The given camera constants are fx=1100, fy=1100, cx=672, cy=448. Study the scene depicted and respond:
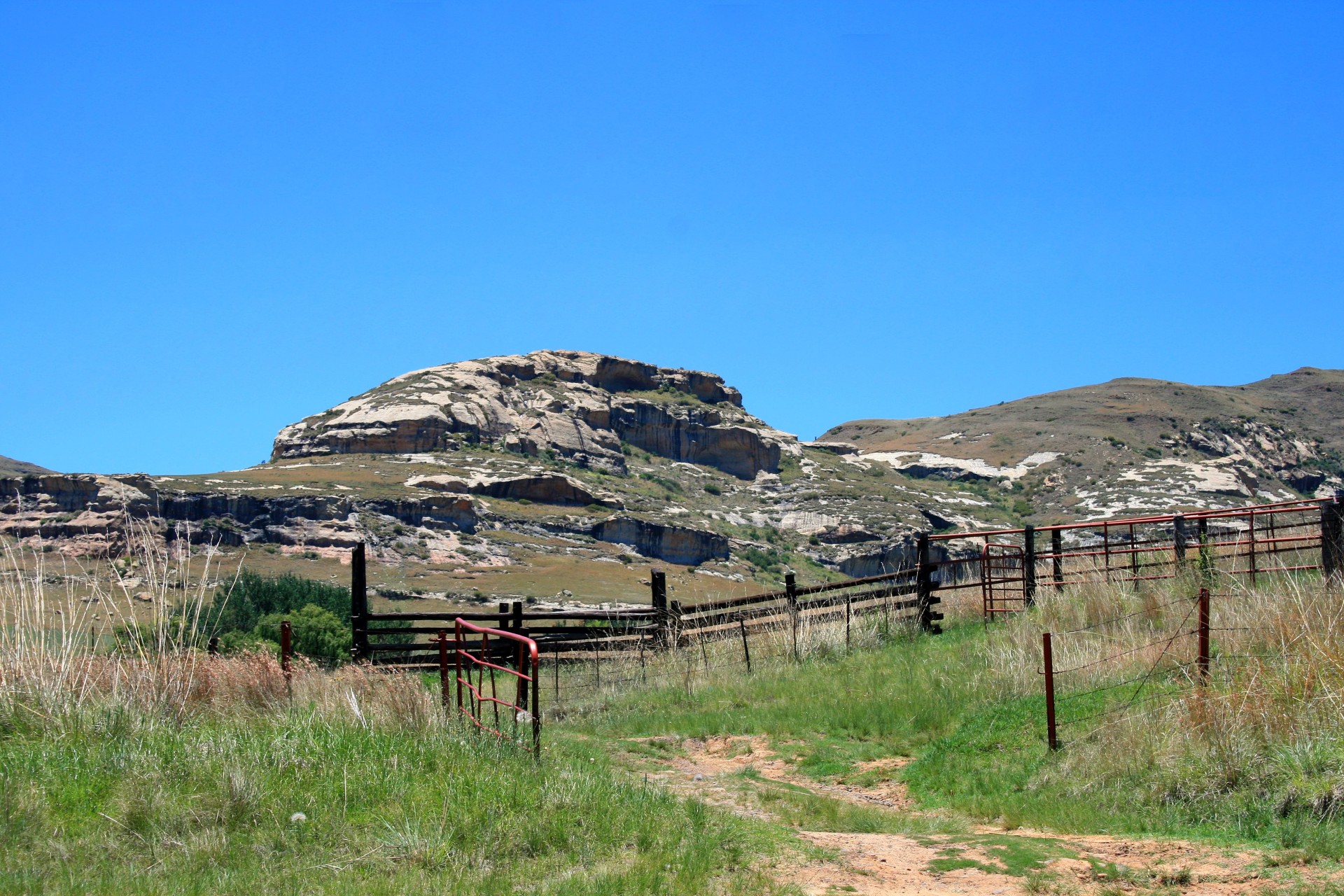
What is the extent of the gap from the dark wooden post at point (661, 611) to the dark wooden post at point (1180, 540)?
25.2 feet

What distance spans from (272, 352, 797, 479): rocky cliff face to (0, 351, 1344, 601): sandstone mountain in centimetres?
29

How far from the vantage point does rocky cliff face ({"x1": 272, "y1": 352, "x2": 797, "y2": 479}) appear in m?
104

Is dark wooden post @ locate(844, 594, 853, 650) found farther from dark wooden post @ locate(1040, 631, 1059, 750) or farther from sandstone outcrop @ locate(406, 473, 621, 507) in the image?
sandstone outcrop @ locate(406, 473, 621, 507)

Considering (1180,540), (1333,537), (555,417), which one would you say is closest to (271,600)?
(1180,540)

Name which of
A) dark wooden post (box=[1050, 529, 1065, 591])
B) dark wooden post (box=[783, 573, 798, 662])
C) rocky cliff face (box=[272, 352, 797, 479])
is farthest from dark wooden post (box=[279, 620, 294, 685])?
rocky cliff face (box=[272, 352, 797, 479])

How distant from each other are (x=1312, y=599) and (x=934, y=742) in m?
3.69

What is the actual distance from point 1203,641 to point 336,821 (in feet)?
22.6

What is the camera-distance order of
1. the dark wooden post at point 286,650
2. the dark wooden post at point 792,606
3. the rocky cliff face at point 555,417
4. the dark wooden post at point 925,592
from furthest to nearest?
the rocky cliff face at point 555,417 < the dark wooden post at point 925,592 < the dark wooden post at point 792,606 < the dark wooden post at point 286,650

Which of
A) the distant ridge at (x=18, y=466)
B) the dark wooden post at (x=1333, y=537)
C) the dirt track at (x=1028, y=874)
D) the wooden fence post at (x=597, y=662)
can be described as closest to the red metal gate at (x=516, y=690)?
the dirt track at (x=1028, y=874)

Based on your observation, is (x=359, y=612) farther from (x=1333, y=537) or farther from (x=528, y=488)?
(x=528, y=488)

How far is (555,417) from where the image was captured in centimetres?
11919

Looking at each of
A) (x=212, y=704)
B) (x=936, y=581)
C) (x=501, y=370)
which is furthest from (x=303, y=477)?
(x=212, y=704)

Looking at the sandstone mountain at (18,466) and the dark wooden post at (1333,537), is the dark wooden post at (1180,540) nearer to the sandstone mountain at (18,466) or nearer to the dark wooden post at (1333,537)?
the dark wooden post at (1333,537)

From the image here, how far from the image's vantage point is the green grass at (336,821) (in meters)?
5.87
